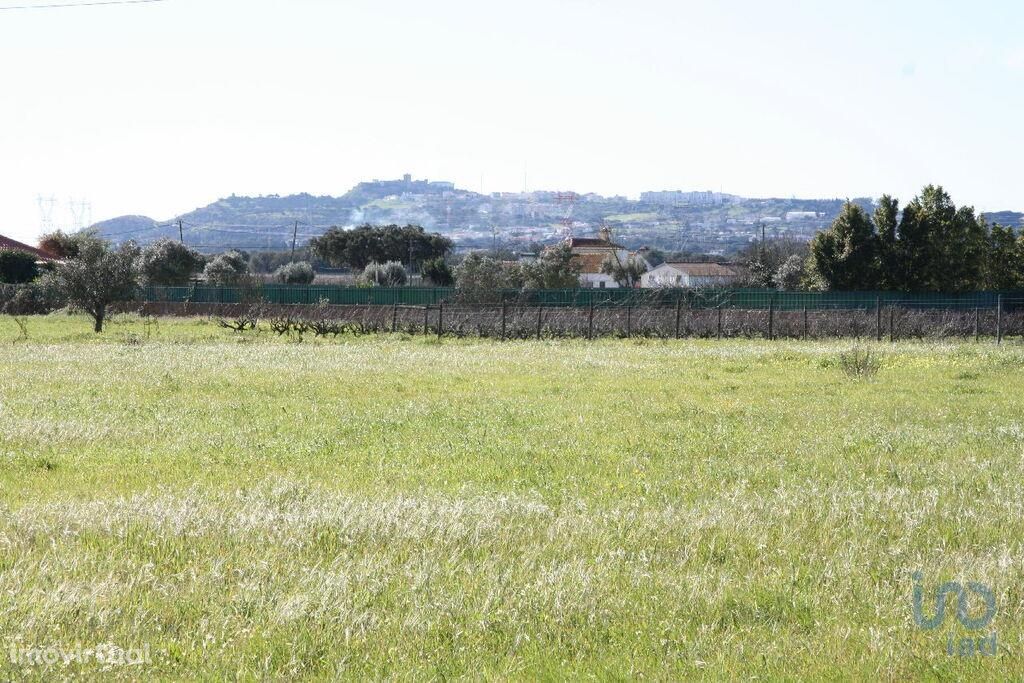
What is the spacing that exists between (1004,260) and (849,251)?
36.7ft

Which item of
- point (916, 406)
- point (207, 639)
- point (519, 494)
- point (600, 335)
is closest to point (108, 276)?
point (600, 335)

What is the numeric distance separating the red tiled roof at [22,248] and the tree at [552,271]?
119 feet

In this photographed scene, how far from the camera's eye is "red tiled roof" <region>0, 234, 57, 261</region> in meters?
83.8

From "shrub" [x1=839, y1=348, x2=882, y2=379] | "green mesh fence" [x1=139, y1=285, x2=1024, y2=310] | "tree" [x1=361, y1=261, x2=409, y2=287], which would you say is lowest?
"shrub" [x1=839, y1=348, x2=882, y2=379]

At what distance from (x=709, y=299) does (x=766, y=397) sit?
37702 millimetres

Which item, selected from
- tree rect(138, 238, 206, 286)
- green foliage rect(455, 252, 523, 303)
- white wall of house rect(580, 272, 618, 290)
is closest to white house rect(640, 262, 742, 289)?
white wall of house rect(580, 272, 618, 290)

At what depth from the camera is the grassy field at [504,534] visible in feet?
20.7

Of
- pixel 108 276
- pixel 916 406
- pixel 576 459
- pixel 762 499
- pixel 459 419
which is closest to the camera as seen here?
pixel 762 499

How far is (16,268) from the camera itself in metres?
79.3

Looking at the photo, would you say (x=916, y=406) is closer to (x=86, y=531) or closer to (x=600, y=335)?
(x=86, y=531)

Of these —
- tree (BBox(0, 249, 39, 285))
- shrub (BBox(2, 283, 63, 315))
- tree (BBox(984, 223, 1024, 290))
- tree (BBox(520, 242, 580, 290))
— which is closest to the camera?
tree (BBox(984, 223, 1024, 290))

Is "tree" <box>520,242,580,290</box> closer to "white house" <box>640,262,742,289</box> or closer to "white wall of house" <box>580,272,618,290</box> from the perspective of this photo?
"white house" <box>640,262,742,289</box>

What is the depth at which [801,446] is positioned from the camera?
13.9 meters

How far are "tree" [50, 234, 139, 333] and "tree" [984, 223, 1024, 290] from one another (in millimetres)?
47675
